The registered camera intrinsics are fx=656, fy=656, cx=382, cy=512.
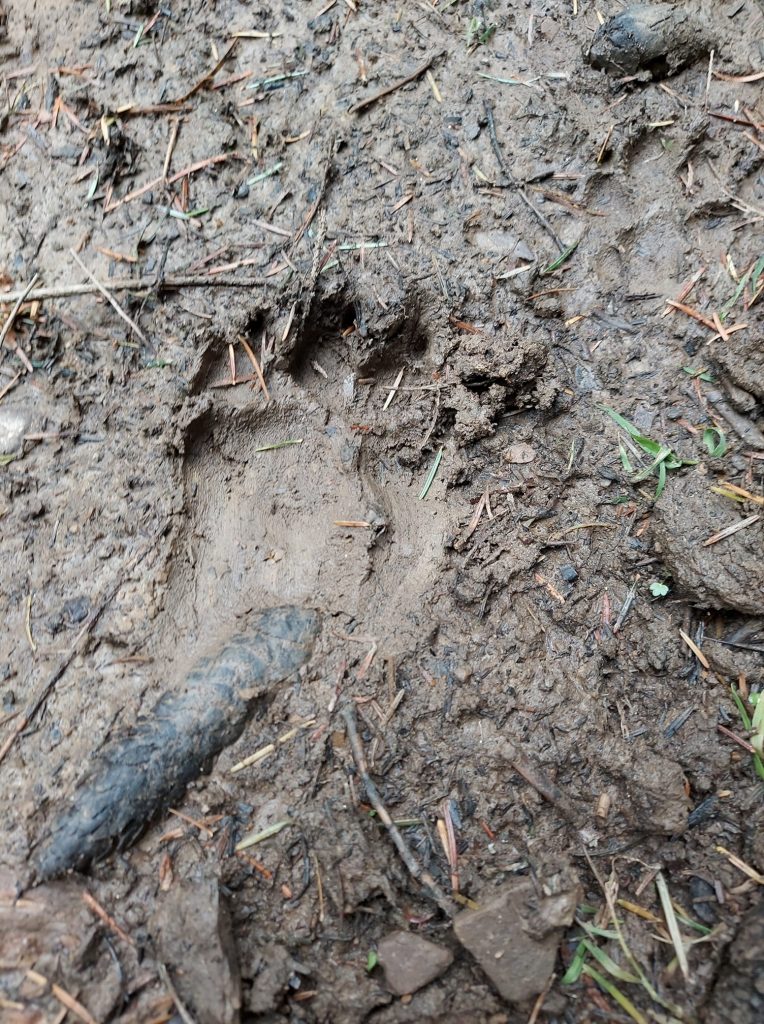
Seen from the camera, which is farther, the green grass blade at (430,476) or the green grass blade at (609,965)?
the green grass blade at (430,476)

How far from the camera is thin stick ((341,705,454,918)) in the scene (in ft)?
6.21

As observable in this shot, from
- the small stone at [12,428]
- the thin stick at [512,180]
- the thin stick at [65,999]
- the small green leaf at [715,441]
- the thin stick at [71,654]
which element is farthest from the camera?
the thin stick at [512,180]

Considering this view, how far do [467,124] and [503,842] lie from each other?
2523 millimetres

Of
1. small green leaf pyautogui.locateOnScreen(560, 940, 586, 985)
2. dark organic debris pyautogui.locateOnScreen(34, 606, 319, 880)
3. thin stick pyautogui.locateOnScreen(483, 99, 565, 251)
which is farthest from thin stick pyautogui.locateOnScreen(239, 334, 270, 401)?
small green leaf pyautogui.locateOnScreen(560, 940, 586, 985)

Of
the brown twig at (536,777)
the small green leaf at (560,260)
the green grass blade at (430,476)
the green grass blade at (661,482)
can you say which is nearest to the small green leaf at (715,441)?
the green grass blade at (661,482)

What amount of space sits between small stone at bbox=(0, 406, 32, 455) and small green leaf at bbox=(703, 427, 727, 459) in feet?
7.69

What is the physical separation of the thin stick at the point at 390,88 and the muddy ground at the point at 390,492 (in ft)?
0.10

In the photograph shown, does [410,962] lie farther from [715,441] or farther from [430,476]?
[715,441]

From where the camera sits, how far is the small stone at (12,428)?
2295 millimetres

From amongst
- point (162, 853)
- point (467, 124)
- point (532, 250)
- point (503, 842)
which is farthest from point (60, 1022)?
point (467, 124)

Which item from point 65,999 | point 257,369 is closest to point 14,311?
point 257,369

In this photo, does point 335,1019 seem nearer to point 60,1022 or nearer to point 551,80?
point 60,1022

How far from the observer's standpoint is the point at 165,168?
2.51m

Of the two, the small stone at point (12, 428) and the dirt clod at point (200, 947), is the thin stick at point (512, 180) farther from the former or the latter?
the dirt clod at point (200, 947)
